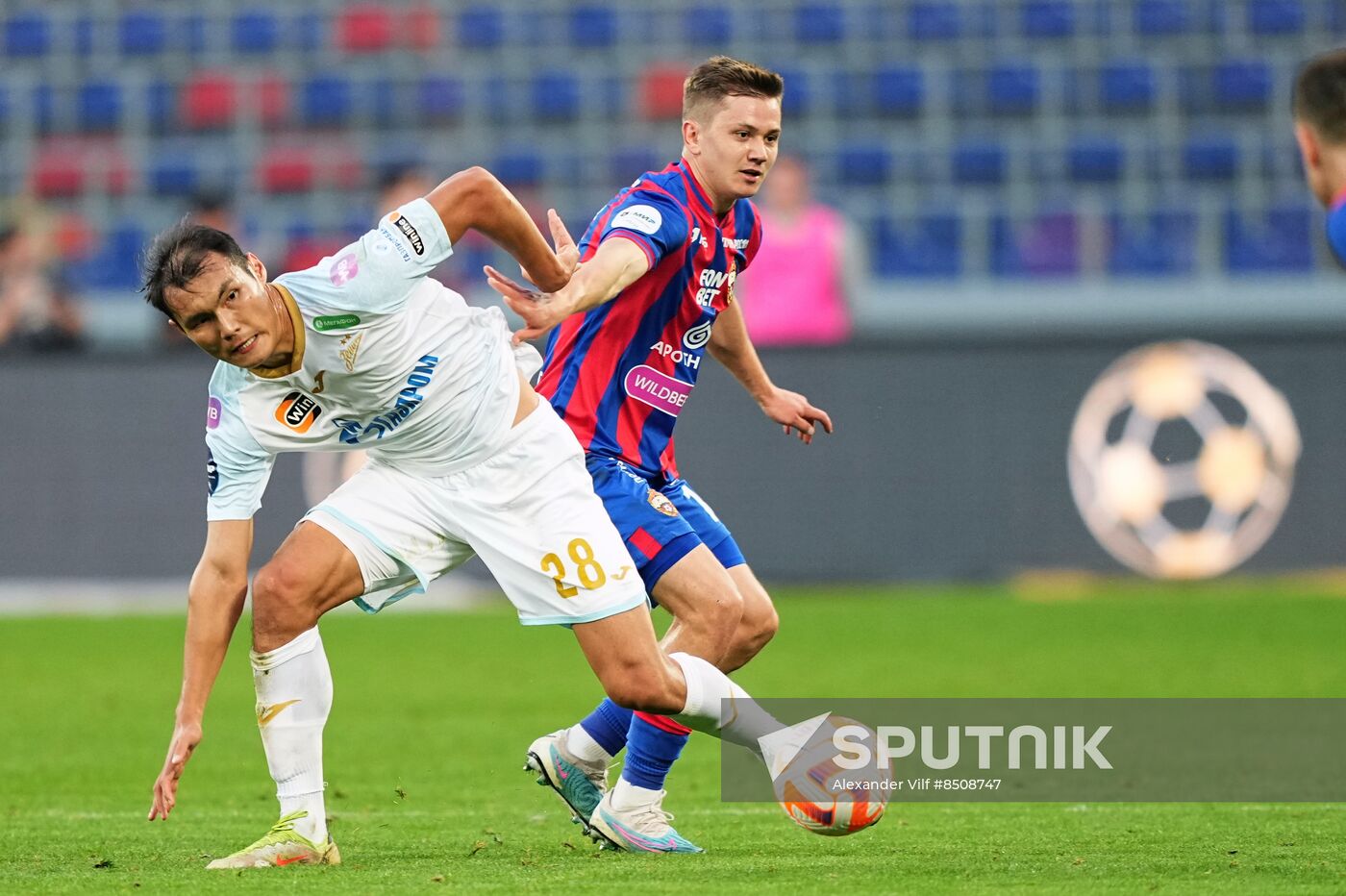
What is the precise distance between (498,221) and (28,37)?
615 inches

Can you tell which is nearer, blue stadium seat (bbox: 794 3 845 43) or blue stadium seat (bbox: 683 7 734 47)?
blue stadium seat (bbox: 794 3 845 43)

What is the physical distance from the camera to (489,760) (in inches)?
288

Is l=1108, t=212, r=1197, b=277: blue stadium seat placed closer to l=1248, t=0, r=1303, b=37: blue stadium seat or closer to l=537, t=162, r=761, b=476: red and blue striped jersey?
l=1248, t=0, r=1303, b=37: blue stadium seat

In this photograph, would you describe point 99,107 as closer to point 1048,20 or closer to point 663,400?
point 1048,20

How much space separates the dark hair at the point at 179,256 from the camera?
4.69 metres

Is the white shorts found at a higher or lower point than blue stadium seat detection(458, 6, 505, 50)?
lower

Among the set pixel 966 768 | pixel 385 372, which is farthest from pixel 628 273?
pixel 966 768

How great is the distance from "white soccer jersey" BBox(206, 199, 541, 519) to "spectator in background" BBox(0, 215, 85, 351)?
873 cm

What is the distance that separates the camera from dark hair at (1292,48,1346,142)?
4539 mm

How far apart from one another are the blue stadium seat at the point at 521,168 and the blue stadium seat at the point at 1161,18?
5.65 m

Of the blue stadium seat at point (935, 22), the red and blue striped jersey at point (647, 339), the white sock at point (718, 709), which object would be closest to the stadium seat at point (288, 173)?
the blue stadium seat at point (935, 22)

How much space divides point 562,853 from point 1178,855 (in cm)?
164

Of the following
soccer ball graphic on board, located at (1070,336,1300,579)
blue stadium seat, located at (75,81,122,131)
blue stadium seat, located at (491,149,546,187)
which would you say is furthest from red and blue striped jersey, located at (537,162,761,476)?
blue stadium seat, located at (75,81,122,131)

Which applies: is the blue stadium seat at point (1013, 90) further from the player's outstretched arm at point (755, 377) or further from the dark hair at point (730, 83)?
the dark hair at point (730, 83)
